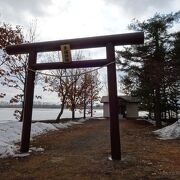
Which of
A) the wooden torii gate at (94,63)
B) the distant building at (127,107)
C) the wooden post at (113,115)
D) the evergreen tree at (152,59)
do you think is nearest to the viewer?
the wooden post at (113,115)

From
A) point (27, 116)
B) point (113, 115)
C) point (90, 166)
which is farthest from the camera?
point (27, 116)

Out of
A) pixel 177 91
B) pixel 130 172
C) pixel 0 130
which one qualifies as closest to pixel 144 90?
pixel 177 91

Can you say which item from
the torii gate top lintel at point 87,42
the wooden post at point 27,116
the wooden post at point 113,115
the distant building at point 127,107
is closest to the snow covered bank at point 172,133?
the wooden post at point 113,115

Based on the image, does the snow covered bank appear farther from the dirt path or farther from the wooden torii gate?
the wooden torii gate

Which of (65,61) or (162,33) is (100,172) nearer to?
(65,61)

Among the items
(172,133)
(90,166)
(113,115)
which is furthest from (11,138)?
(172,133)

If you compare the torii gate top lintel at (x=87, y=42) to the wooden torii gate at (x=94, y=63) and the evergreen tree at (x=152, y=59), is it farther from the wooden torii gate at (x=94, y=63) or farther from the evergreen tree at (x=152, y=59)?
→ the evergreen tree at (x=152, y=59)

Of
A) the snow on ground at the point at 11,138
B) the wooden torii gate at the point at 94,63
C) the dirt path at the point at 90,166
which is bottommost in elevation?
the dirt path at the point at 90,166

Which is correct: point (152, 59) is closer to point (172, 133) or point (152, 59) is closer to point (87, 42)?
point (172, 133)

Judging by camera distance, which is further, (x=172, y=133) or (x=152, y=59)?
(x=152, y=59)

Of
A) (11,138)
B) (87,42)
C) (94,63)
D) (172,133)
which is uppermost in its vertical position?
(87,42)

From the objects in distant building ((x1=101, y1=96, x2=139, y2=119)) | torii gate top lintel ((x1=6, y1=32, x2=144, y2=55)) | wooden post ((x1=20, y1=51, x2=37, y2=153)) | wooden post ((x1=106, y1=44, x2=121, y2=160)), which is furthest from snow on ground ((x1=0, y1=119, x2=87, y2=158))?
distant building ((x1=101, y1=96, x2=139, y2=119))

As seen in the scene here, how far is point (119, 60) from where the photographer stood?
25688mm

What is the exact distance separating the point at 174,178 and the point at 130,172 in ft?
3.41
